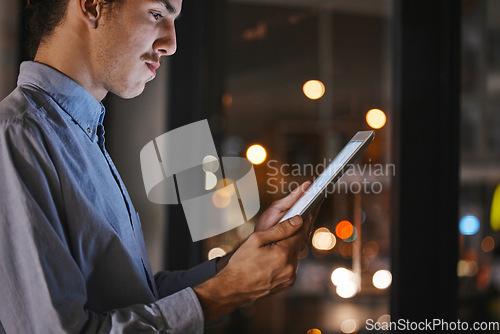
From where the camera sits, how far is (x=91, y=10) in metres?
0.83

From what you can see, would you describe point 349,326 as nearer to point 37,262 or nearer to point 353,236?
point 353,236

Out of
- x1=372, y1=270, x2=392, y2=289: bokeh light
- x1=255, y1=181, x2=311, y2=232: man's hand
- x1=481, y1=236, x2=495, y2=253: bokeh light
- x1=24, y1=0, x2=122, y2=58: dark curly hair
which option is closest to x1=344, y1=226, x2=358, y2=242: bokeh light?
x1=372, y1=270, x2=392, y2=289: bokeh light

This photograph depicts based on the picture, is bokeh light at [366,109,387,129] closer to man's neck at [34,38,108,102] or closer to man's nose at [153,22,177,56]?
man's nose at [153,22,177,56]

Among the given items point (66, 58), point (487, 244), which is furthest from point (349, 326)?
point (66, 58)

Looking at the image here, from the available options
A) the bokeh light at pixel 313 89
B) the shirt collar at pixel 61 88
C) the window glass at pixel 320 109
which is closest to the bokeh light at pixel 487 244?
the window glass at pixel 320 109

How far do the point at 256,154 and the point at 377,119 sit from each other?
1.23ft

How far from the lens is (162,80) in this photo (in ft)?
4.50

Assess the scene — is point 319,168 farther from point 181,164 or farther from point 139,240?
point 139,240

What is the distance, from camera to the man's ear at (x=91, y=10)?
832 mm

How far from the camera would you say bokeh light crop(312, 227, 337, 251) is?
148 cm

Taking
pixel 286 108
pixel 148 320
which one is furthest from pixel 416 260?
pixel 148 320

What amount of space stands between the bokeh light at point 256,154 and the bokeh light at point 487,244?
0.73m

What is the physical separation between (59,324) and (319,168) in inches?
32.2

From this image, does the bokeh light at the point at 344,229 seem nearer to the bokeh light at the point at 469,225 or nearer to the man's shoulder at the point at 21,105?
the bokeh light at the point at 469,225
